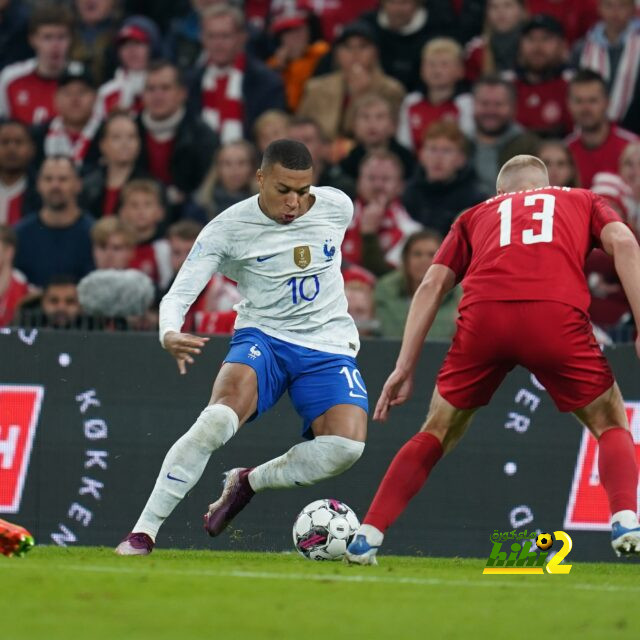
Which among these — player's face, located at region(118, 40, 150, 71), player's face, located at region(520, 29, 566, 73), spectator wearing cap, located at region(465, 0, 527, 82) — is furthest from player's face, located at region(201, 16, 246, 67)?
player's face, located at region(520, 29, 566, 73)

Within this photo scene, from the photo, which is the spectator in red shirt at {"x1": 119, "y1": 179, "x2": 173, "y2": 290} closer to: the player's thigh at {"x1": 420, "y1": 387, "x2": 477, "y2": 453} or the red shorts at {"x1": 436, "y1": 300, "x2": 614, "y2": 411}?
the player's thigh at {"x1": 420, "y1": 387, "x2": 477, "y2": 453}

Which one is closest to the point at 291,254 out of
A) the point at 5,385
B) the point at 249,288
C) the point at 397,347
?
the point at 249,288

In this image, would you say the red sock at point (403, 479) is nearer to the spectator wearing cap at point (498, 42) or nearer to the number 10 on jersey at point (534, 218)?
the number 10 on jersey at point (534, 218)

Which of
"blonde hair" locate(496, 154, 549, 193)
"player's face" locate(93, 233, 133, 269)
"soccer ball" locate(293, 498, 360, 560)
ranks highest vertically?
"blonde hair" locate(496, 154, 549, 193)

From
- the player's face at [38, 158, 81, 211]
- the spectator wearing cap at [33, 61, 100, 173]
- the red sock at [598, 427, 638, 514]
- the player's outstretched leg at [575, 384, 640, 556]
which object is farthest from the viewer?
the spectator wearing cap at [33, 61, 100, 173]

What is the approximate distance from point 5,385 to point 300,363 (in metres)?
2.62

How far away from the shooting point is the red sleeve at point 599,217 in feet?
24.5

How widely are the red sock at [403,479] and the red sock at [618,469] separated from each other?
32.5 inches

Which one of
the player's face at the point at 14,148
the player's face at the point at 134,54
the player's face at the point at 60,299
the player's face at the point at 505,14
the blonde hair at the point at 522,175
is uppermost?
the player's face at the point at 505,14

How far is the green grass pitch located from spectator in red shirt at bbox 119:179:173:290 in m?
5.75

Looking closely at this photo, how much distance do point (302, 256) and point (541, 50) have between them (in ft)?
20.2

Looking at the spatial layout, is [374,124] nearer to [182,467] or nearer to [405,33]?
[405,33]

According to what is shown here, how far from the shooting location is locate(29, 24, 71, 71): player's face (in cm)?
1517

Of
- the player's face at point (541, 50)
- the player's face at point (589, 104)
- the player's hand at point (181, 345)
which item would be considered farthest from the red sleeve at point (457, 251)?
the player's face at point (541, 50)
